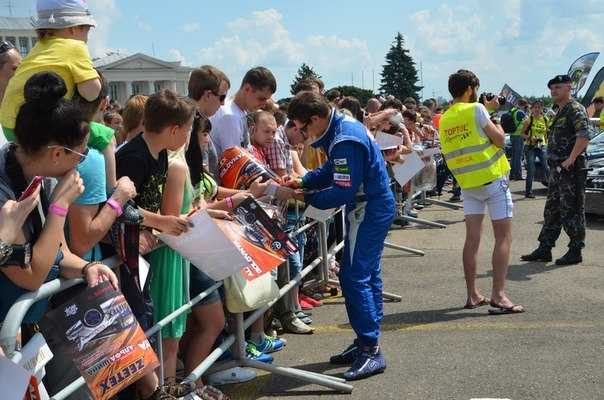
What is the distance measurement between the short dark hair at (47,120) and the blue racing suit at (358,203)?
239 cm

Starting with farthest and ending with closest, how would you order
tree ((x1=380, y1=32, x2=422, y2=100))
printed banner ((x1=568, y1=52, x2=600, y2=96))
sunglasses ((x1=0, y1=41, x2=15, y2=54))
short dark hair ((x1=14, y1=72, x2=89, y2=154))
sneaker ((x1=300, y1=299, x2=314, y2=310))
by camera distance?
1. tree ((x1=380, y1=32, x2=422, y2=100))
2. printed banner ((x1=568, y1=52, x2=600, y2=96))
3. sneaker ((x1=300, y1=299, x2=314, y2=310))
4. sunglasses ((x1=0, y1=41, x2=15, y2=54))
5. short dark hair ((x1=14, y1=72, x2=89, y2=154))

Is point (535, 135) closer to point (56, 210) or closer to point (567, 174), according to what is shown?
point (567, 174)

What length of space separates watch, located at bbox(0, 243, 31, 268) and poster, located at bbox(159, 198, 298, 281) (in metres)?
1.20

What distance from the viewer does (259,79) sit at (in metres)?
6.18

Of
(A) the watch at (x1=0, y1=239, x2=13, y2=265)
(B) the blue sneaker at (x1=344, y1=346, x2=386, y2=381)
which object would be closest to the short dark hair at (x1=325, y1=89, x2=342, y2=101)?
(B) the blue sneaker at (x1=344, y1=346, x2=386, y2=381)

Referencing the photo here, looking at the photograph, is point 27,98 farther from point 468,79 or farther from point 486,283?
point 486,283

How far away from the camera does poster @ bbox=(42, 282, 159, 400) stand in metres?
2.72

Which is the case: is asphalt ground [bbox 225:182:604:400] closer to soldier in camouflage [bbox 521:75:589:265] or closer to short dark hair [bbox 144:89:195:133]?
soldier in camouflage [bbox 521:75:589:265]

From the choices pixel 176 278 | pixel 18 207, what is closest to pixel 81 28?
pixel 176 278

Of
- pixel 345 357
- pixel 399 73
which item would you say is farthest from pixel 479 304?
pixel 399 73

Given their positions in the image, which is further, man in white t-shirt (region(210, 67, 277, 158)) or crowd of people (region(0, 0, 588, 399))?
man in white t-shirt (region(210, 67, 277, 158))

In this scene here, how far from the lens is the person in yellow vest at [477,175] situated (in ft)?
21.8

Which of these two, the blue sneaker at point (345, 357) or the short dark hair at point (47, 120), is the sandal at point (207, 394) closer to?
the blue sneaker at point (345, 357)

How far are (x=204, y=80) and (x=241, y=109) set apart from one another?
2.19 ft
